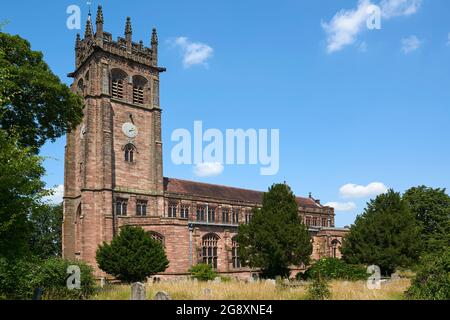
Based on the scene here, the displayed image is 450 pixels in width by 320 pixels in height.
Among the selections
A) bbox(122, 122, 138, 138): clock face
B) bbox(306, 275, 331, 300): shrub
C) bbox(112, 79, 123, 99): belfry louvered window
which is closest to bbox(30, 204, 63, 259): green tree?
bbox(122, 122, 138, 138): clock face

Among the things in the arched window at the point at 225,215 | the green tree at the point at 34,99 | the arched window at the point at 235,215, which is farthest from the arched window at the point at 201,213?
the green tree at the point at 34,99

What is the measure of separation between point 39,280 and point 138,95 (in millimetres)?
28031

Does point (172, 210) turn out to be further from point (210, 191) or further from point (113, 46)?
point (113, 46)

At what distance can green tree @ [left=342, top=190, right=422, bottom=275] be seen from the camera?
1277 inches

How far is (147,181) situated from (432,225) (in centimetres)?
3167

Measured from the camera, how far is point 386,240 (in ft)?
108

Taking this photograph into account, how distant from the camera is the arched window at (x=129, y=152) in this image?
4072 centimetres

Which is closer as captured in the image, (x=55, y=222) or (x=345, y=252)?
(x=345, y=252)

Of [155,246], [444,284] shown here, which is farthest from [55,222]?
[444,284]

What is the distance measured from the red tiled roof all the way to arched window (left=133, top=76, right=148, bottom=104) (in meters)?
8.42

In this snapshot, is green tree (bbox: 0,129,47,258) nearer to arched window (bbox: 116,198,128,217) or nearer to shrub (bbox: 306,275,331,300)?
shrub (bbox: 306,275,331,300)

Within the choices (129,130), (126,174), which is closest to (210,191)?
(126,174)
